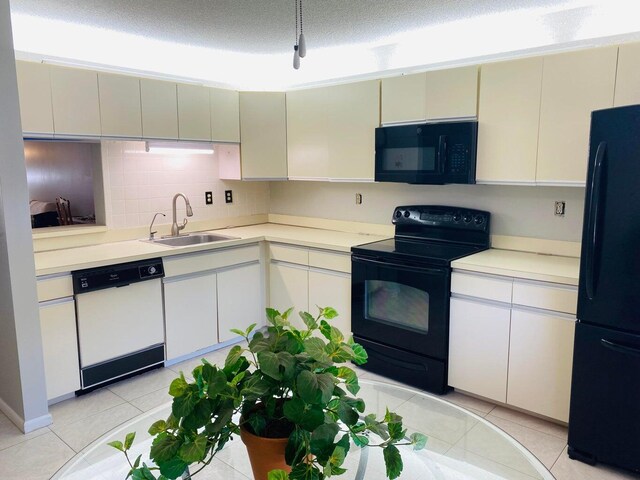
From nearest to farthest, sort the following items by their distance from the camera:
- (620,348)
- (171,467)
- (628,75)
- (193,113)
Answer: (171,467)
(620,348)
(628,75)
(193,113)

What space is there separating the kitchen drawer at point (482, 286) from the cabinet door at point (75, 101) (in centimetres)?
257

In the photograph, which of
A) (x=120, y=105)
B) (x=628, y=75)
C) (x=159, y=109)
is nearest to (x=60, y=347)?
(x=120, y=105)

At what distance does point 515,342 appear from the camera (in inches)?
108

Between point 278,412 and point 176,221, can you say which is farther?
point 176,221

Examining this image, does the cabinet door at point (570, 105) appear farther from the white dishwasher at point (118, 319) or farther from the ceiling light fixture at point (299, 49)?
the white dishwasher at point (118, 319)

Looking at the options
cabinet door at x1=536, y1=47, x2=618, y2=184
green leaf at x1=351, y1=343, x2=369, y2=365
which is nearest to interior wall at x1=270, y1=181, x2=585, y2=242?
cabinet door at x1=536, y1=47, x2=618, y2=184

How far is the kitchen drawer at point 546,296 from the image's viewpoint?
253 cm

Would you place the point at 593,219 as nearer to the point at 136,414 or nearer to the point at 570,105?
the point at 570,105

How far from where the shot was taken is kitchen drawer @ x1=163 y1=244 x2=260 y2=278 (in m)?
3.44

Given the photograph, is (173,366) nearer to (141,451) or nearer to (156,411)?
(156,411)

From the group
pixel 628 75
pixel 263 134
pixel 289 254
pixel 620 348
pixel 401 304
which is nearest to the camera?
pixel 620 348

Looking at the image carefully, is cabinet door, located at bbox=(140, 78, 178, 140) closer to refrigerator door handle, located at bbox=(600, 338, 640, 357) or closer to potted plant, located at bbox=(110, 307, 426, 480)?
potted plant, located at bbox=(110, 307, 426, 480)

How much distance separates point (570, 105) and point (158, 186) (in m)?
3.05

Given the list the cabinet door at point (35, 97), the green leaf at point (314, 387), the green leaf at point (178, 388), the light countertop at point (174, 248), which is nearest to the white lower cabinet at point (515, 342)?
the light countertop at point (174, 248)
